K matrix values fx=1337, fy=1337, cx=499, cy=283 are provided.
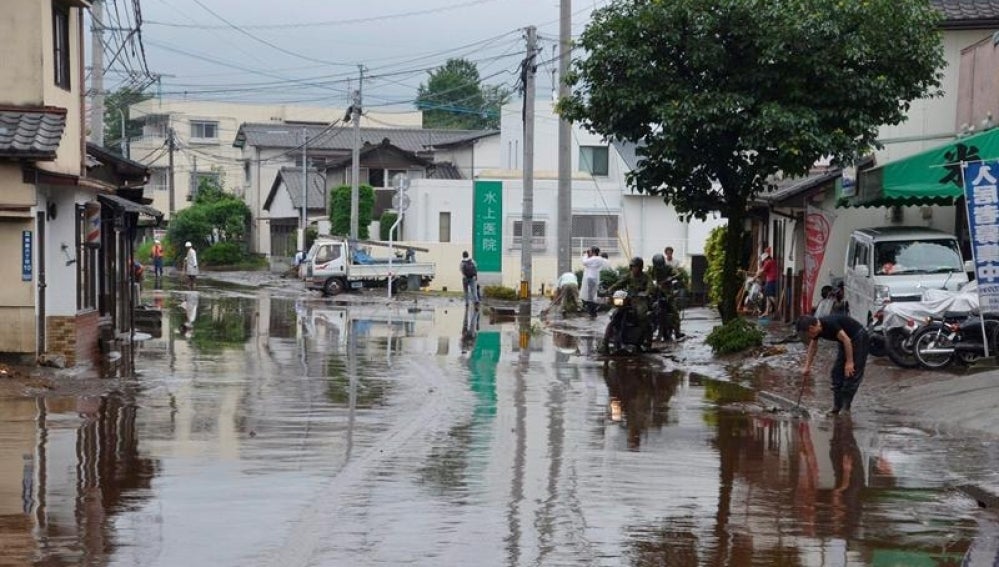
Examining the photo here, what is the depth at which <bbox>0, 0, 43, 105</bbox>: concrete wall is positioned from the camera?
20.2 meters

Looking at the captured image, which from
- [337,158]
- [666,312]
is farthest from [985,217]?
[337,158]

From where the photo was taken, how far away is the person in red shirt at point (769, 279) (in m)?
33.2

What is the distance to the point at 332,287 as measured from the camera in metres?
52.5

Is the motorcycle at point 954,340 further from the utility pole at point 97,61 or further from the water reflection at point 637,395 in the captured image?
the utility pole at point 97,61

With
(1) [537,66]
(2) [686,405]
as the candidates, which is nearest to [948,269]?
(2) [686,405]

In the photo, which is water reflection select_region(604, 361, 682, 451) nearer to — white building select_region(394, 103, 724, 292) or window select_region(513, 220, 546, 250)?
white building select_region(394, 103, 724, 292)

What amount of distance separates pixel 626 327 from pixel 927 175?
248 inches

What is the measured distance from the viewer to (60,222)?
22047 mm

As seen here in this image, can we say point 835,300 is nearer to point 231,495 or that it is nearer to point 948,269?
point 948,269

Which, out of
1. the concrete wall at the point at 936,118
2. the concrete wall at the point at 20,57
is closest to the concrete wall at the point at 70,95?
the concrete wall at the point at 20,57

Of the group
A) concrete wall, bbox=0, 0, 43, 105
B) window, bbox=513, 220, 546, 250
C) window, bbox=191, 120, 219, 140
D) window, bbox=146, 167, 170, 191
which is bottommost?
window, bbox=513, 220, 546, 250

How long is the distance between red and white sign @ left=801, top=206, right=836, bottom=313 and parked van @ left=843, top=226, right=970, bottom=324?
18.3 feet

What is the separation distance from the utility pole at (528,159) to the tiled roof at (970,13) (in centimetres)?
1665

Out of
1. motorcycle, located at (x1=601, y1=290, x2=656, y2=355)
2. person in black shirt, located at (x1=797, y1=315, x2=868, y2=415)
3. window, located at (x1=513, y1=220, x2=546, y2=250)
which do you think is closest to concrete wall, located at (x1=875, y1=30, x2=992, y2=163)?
motorcycle, located at (x1=601, y1=290, x2=656, y2=355)
